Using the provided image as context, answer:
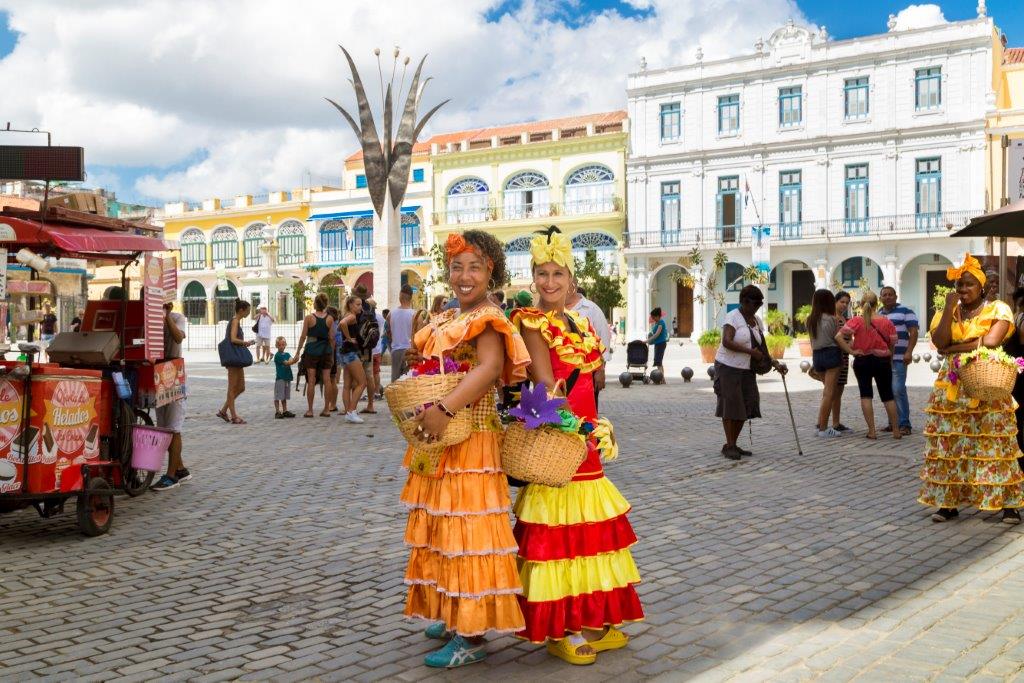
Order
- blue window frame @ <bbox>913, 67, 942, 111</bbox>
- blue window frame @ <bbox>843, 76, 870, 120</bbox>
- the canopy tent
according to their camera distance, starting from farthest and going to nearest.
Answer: blue window frame @ <bbox>843, 76, 870, 120</bbox> < blue window frame @ <bbox>913, 67, 942, 111</bbox> < the canopy tent

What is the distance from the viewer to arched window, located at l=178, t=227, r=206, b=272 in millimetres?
58969

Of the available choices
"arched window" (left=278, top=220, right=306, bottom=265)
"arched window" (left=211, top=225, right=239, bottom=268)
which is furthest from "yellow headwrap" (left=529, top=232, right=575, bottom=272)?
"arched window" (left=211, top=225, right=239, bottom=268)

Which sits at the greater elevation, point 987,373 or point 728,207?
point 728,207

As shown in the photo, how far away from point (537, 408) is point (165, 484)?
5259 mm

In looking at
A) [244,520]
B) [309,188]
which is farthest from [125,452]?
[309,188]

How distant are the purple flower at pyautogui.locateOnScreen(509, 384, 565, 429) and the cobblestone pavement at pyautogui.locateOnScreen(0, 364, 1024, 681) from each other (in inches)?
38.1

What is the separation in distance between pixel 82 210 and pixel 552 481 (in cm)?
486

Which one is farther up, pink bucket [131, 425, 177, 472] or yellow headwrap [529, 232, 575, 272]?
yellow headwrap [529, 232, 575, 272]

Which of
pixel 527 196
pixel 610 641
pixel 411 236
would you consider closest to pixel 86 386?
pixel 610 641

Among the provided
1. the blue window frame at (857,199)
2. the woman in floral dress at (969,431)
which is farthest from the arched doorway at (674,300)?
the woman in floral dress at (969,431)

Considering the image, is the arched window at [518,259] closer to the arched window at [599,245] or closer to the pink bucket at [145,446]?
the arched window at [599,245]

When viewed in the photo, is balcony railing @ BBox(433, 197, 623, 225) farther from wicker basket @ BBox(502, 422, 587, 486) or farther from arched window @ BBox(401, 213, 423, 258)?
wicker basket @ BBox(502, 422, 587, 486)

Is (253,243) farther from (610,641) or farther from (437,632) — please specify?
(610,641)

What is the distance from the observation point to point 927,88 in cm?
3891
